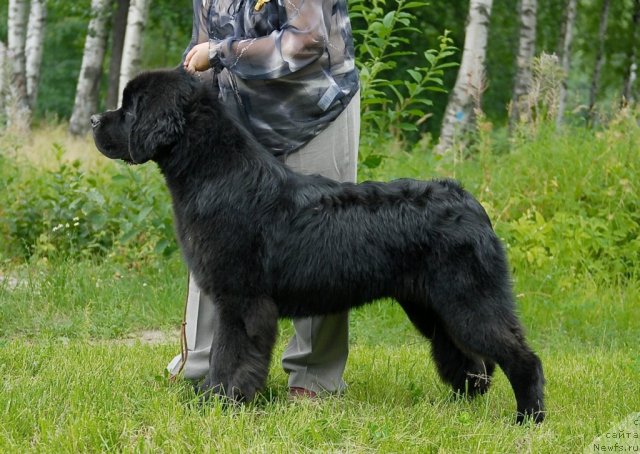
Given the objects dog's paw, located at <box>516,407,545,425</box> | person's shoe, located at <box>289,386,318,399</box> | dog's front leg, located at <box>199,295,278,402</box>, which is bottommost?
person's shoe, located at <box>289,386,318,399</box>

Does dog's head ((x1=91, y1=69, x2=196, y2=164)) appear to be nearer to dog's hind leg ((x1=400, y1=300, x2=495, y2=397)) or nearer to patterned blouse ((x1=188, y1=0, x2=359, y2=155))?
patterned blouse ((x1=188, y1=0, x2=359, y2=155))

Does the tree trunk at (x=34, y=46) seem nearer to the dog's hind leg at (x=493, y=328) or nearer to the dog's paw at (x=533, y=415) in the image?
the dog's hind leg at (x=493, y=328)

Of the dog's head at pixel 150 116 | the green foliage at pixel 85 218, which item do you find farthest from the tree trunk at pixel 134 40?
the dog's head at pixel 150 116

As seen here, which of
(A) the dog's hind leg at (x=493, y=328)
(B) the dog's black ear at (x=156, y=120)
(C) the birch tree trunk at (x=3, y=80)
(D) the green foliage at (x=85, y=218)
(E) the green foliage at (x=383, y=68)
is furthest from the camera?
(C) the birch tree trunk at (x=3, y=80)

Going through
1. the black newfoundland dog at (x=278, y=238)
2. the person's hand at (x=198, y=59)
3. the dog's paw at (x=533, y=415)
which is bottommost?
the dog's paw at (x=533, y=415)

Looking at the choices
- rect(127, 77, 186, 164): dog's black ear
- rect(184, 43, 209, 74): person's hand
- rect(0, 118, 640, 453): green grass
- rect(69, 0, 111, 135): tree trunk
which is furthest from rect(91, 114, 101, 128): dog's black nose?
rect(69, 0, 111, 135): tree trunk

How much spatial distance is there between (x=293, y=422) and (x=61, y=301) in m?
3.49

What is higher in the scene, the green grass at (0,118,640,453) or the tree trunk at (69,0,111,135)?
the tree trunk at (69,0,111,135)

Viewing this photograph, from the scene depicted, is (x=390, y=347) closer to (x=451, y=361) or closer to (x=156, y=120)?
(x=451, y=361)

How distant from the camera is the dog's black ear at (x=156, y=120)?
395 centimetres

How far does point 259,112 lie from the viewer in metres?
4.33

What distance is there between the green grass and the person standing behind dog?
0.79 feet

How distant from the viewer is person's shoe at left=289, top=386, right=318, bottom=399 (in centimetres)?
452

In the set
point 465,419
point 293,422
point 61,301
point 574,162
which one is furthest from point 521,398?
point 574,162
